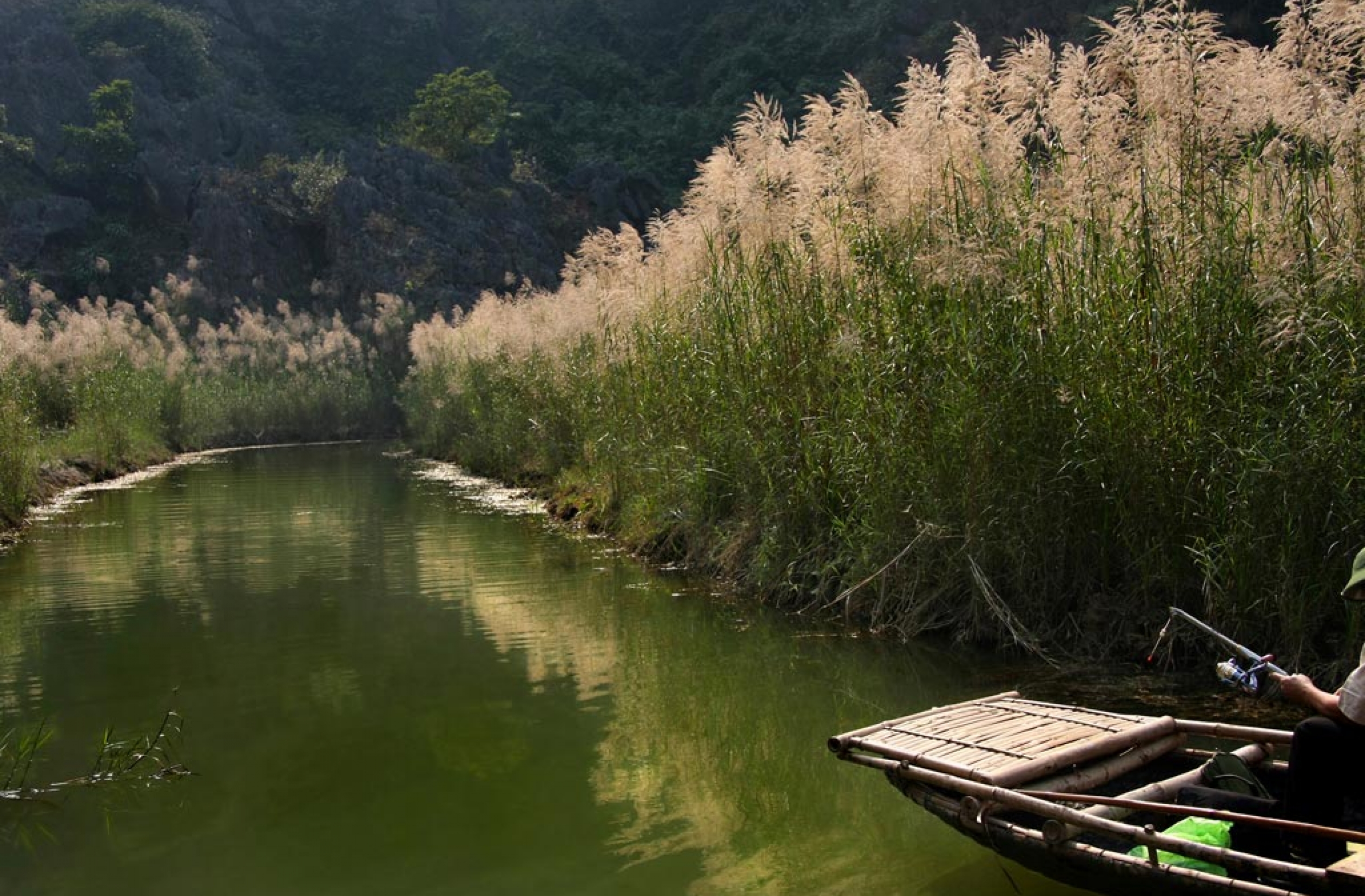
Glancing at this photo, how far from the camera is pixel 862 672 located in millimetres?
7090

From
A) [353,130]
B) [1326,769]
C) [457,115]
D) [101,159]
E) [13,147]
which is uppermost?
[353,130]

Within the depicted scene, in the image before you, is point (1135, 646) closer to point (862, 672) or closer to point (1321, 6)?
point (862, 672)

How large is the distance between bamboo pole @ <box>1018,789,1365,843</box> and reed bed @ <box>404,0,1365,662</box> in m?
2.53

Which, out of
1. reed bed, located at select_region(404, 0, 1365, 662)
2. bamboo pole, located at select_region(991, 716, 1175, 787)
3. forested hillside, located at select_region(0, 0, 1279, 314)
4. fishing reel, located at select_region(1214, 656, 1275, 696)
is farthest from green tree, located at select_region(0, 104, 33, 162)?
fishing reel, located at select_region(1214, 656, 1275, 696)

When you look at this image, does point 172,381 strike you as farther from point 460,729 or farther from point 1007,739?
point 1007,739

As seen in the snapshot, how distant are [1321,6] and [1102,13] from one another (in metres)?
31.5

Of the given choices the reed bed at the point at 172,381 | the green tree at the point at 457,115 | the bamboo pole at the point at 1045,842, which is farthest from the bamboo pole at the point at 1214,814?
the green tree at the point at 457,115

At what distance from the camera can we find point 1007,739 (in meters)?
4.51

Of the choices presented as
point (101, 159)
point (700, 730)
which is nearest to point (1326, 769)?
point (700, 730)

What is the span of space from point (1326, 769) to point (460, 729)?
3.93 meters

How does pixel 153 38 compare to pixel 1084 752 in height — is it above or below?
above

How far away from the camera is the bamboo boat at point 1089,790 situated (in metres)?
3.38

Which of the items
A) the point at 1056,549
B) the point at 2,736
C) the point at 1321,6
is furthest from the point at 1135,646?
the point at 2,736

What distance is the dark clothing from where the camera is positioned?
12.0ft
